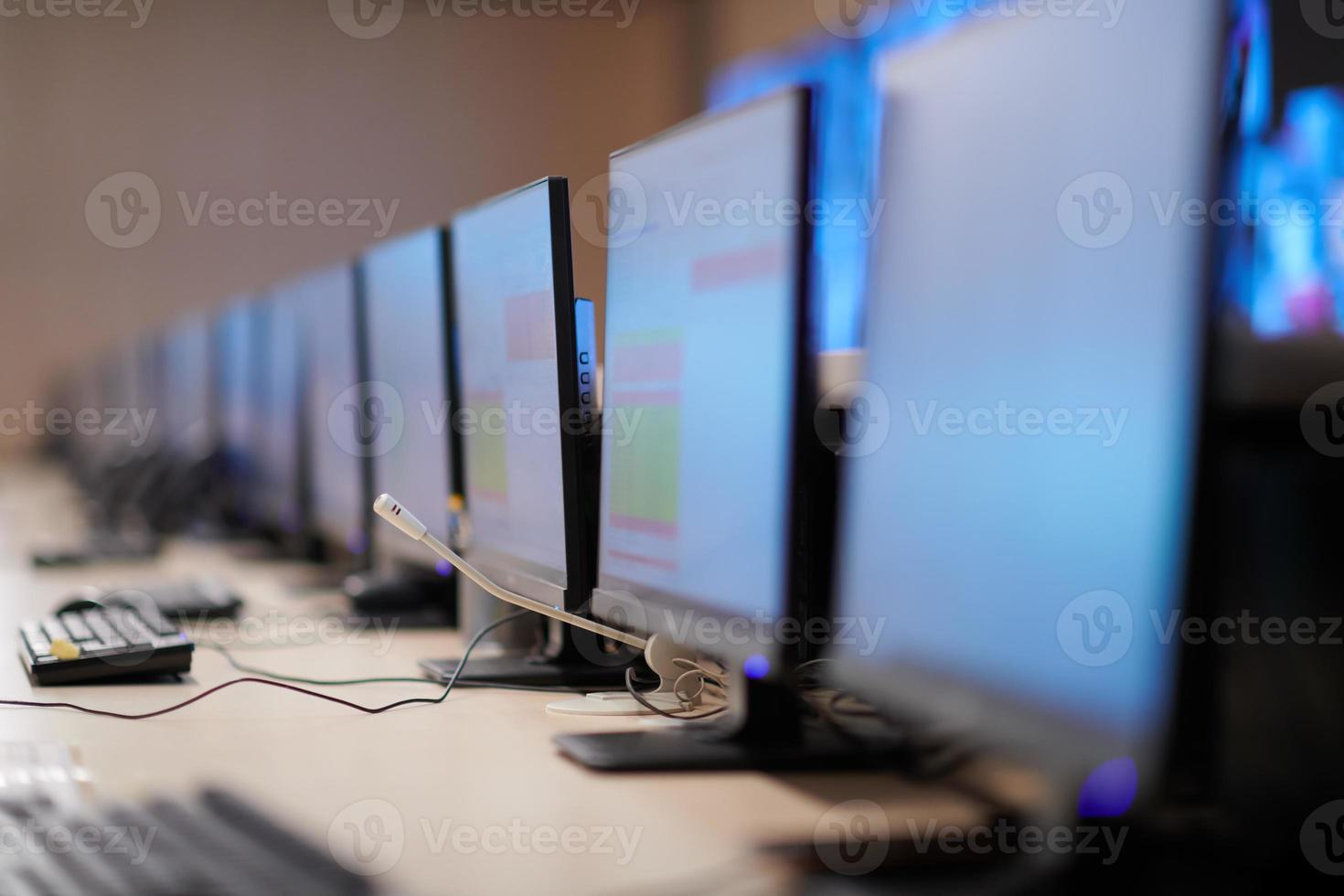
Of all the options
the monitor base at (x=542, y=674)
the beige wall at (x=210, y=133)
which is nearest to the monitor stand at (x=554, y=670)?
the monitor base at (x=542, y=674)

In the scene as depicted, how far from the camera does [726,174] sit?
3.46 ft

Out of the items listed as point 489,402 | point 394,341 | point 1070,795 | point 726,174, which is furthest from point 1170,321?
point 394,341

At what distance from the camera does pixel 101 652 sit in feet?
4.97

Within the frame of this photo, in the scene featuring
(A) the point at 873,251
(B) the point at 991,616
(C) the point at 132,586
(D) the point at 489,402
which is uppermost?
(A) the point at 873,251

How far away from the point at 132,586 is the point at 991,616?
185 cm

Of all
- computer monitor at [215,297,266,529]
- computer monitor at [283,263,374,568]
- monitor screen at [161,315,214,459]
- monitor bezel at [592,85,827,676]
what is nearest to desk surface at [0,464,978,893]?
monitor bezel at [592,85,827,676]

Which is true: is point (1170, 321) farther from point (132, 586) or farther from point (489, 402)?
point (132, 586)

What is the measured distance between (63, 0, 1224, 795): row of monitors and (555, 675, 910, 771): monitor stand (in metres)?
0.10

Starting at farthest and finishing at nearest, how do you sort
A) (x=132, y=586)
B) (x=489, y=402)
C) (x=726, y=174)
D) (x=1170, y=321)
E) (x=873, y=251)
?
1. (x=132, y=586)
2. (x=489, y=402)
3. (x=726, y=174)
4. (x=873, y=251)
5. (x=1170, y=321)

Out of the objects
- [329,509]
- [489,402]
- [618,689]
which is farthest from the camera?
[329,509]

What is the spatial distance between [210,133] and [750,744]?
5.90m

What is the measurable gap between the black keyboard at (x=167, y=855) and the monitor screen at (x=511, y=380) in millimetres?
476

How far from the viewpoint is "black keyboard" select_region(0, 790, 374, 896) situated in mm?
798

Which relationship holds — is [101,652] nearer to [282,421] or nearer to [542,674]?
[542,674]
